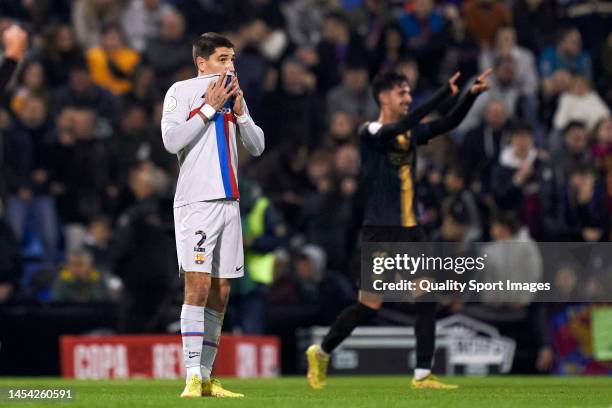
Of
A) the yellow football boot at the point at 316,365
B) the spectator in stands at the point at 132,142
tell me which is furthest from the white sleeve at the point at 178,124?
the spectator in stands at the point at 132,142

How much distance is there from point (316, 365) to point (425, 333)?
102 cm

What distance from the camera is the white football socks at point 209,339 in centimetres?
1024

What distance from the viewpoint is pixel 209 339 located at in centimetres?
1027

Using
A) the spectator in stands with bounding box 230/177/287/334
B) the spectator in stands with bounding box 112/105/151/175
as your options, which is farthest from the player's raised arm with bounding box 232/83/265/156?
the spectator in stands with bounding box 112/105/151/175

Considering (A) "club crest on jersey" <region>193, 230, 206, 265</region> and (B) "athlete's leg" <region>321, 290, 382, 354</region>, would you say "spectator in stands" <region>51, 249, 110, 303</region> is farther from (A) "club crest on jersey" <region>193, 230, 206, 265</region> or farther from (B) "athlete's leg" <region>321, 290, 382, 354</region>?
(A) "club crest on jersey" <region>193, 230, 206, 265</region>

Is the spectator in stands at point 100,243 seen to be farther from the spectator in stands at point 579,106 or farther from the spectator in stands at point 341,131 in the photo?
the spectator in stands at point 579,106

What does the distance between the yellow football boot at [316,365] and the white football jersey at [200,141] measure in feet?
8.35

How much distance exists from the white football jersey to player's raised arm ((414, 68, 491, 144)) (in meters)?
2.14

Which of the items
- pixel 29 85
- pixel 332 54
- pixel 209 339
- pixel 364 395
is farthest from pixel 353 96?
pixel 209 339

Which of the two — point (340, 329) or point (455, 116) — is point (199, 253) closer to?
point (340, 329)

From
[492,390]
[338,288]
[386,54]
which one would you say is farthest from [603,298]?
[386,54]

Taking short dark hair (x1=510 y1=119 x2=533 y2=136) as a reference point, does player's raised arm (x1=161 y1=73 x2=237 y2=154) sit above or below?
below

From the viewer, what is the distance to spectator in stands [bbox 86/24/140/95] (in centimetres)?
2047

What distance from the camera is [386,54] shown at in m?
20.6
